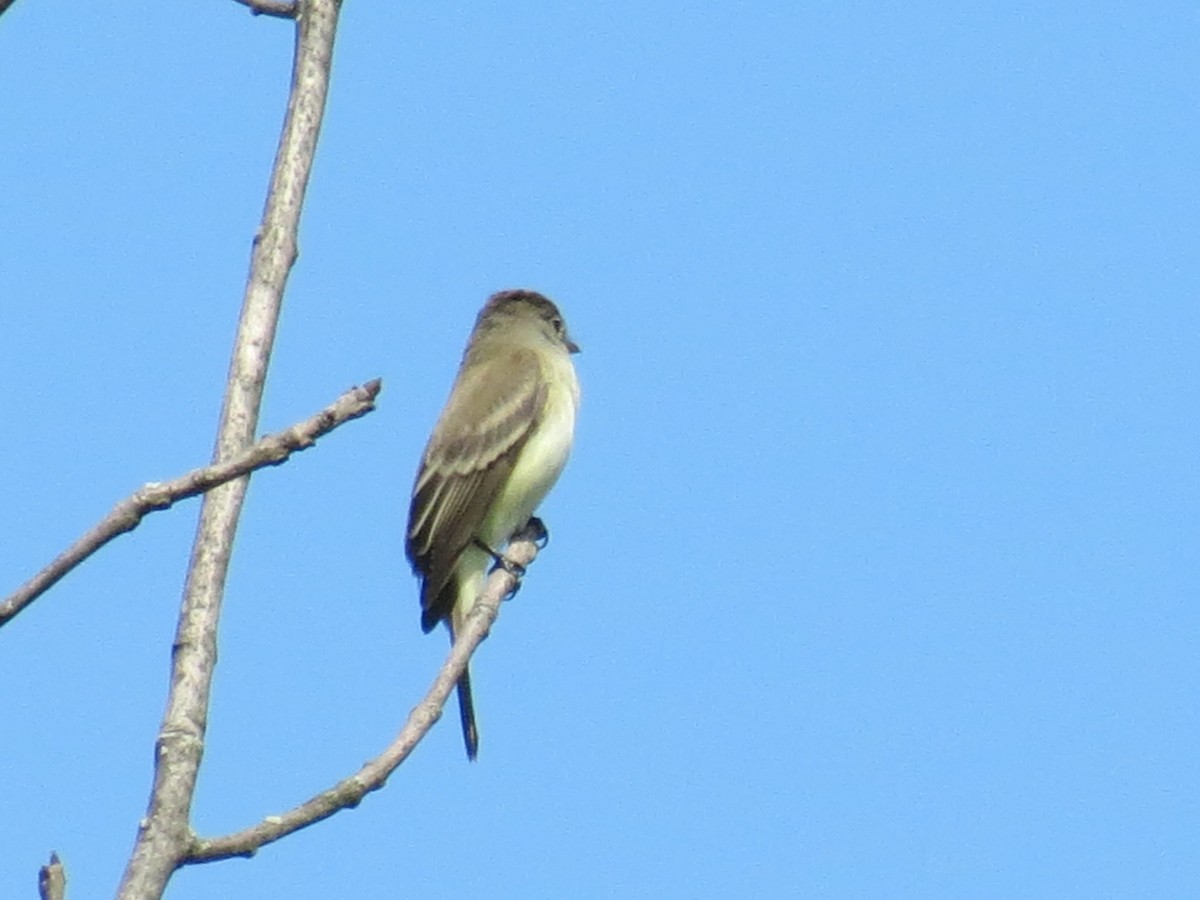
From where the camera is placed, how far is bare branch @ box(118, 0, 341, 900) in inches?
125

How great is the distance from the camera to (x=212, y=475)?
122 inches

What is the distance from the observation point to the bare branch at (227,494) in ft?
10.5

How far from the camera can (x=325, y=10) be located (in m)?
4.64

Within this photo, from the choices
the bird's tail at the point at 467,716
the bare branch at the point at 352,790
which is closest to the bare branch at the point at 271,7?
the bare branch at the point at 352,790

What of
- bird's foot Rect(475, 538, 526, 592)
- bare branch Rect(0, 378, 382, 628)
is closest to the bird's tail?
bird's foot Rect(475, 538, 526, 592)

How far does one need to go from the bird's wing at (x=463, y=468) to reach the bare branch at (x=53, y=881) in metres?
6.49

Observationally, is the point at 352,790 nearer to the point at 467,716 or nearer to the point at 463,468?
the point at 467,716

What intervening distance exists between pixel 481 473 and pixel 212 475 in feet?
21.5

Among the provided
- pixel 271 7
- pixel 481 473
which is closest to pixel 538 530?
pixel 481 473

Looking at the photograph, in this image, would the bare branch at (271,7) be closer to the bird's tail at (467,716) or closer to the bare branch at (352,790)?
the bare branch at (352,790)

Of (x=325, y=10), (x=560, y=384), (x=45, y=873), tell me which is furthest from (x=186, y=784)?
(x=560, y=384)

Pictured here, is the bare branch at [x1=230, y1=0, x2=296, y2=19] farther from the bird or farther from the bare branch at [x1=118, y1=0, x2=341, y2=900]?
the bird

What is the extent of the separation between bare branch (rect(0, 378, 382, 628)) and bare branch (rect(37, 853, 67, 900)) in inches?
14.6

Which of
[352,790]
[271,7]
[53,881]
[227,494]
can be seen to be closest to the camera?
[53,881]
